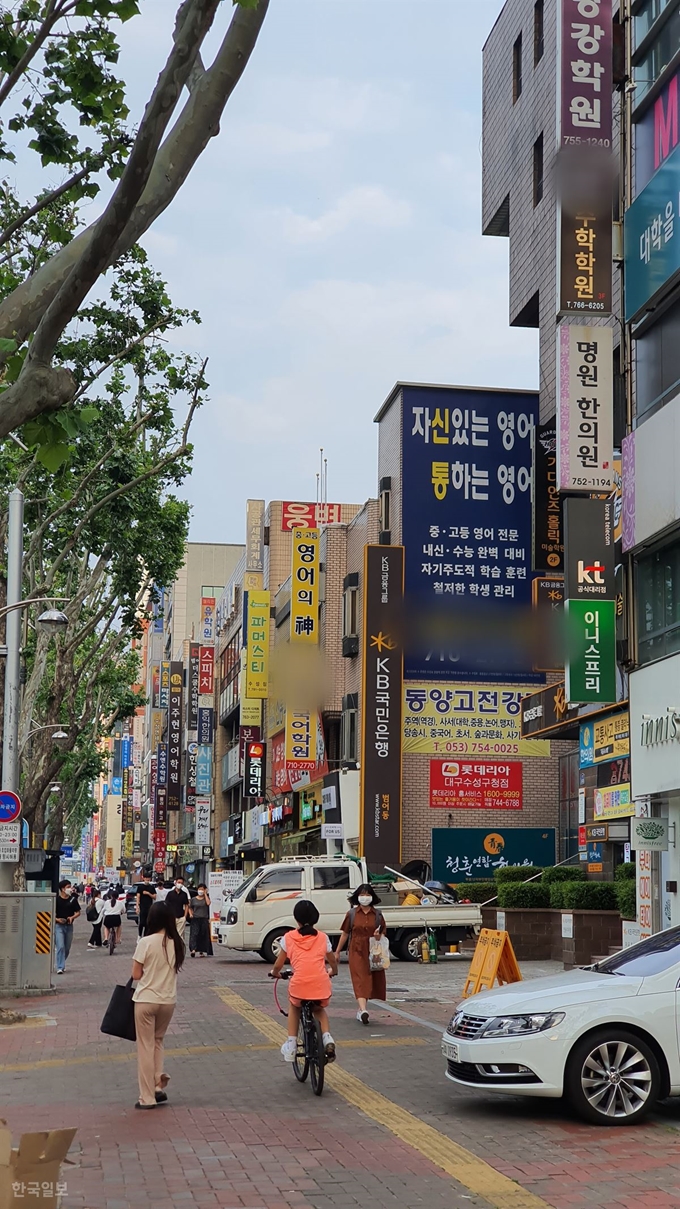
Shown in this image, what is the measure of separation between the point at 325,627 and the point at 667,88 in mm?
28094

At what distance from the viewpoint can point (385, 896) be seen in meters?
31.3

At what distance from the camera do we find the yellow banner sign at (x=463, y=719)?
3988 centimetres

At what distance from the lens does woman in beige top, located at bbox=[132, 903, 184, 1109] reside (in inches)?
444

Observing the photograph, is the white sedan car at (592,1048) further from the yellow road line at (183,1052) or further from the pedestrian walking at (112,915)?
the pedestrian walking at (112,915)

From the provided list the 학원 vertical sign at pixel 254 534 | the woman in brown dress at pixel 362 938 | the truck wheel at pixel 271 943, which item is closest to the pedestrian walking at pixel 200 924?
the truck wheel at pixel 271 943

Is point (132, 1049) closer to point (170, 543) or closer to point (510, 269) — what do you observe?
point (170, 543)

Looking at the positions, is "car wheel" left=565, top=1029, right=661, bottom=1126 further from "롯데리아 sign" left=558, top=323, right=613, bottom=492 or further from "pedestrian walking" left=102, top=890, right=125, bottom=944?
"pedestrian walking" left=102, top=890, right=125, bottom=944

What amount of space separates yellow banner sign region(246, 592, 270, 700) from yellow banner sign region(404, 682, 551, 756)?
1761 cm

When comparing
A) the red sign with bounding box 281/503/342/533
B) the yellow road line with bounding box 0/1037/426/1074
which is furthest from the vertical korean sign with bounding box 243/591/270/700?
the yellow road line with bounding box 0/1037/426/1074

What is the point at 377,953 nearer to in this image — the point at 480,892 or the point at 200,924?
the point at 200,924

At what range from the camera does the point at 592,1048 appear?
33.0 ft

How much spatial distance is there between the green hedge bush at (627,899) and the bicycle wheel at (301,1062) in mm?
12463

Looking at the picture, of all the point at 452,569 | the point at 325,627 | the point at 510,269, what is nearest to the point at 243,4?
the point at 510,269

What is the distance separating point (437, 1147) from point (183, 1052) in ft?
18.7
